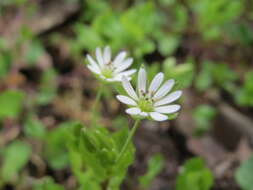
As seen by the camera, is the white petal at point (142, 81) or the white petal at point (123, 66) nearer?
the white petal at point (142, 81)

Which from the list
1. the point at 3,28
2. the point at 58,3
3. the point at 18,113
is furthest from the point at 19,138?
the point at 58,3

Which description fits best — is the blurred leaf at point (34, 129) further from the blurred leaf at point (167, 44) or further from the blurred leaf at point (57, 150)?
the blurred leaf at point (167, 44)

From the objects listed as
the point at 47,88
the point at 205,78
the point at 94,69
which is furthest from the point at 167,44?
the point at 94,69

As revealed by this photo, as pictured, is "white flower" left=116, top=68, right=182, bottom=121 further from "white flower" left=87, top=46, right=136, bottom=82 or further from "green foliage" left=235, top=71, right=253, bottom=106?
"green foliage" left=235, top=71, right=253, bottom=106

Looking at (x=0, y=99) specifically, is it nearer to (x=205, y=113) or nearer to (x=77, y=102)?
(x=77, y=102)

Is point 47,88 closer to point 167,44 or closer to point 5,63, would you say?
point 5,63

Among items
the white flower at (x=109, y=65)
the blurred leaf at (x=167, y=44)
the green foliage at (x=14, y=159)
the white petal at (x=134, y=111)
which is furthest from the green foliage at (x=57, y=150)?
the blurred leaf at (x=167, y=44)
